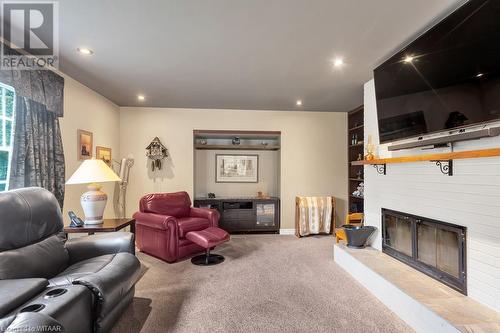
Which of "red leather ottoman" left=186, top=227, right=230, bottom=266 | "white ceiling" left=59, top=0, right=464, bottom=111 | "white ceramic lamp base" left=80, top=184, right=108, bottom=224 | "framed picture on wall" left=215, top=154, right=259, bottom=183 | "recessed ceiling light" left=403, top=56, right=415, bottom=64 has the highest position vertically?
"white ceiling" left=59, top=0, right=464, bottom=111

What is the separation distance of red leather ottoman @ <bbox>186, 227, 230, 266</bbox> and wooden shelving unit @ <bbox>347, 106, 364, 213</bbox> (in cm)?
278

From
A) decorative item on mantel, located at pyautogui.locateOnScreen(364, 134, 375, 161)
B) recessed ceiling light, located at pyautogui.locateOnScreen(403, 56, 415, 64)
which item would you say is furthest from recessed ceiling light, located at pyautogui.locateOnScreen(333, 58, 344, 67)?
decorative item on mantel, located at pyautogui.locateOnScreen(364, 134, 375, 161)

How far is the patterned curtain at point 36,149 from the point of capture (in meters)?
2.35

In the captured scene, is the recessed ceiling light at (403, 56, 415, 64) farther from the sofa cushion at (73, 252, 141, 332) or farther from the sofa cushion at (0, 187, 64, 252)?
the sofa cushion at (0, 187, 64, 252)

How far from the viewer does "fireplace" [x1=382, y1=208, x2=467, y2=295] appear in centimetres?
202

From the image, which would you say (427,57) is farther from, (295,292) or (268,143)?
(268,143)

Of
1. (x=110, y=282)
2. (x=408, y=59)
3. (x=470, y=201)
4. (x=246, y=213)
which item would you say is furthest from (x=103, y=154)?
(x=470, y=201)

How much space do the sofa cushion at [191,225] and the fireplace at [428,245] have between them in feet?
7.73

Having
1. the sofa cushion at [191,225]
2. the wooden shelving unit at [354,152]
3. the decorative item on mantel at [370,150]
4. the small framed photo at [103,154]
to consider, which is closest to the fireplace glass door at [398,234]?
the decorative item on mantel at [370,150]

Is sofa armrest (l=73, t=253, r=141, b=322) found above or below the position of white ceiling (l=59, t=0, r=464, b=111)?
below

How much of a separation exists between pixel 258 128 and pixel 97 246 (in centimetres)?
343

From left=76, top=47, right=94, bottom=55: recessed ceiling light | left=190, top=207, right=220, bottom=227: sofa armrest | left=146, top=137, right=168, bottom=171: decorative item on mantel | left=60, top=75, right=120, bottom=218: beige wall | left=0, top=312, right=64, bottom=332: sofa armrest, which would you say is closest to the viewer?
left=0, top=312, right=64, bottom=332: sofa armrest

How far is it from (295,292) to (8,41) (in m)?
3.54

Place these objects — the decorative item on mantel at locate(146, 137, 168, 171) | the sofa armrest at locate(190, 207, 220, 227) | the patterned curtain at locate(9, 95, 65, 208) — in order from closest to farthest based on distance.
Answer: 1. the patterned curtain at locate(9, 95, 65, 208)
2. the sofa armrest at locate(190, 207, 220, 227)
3. the decorative item on mantel at locate(146, 137, 168, 171)
